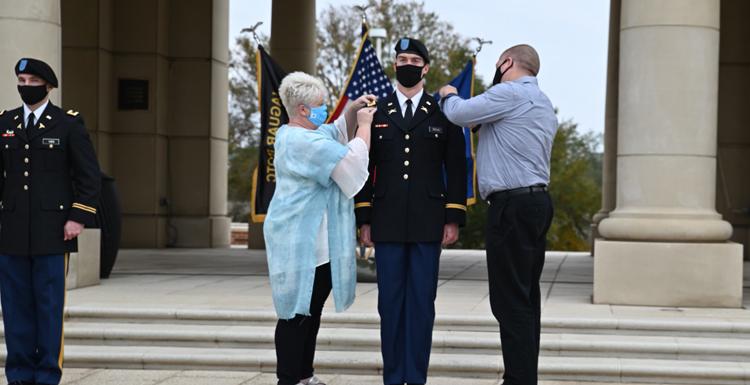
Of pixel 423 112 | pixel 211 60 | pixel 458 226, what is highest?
pixel 211 60

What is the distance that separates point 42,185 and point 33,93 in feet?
1.81

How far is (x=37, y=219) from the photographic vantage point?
6.79 m

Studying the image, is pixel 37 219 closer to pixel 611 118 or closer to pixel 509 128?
pixel 509 128

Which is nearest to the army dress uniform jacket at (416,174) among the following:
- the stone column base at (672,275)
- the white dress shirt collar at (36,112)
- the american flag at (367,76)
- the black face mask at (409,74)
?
the black face mask at (409,74)

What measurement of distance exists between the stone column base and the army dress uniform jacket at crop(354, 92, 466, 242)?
409cm

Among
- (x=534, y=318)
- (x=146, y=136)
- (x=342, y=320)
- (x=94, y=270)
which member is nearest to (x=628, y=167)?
(x=342, y=320)

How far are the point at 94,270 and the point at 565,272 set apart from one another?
624 cm

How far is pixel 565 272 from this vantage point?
49.0 feet

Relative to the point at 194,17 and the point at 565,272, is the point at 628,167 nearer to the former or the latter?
the point at 565,272

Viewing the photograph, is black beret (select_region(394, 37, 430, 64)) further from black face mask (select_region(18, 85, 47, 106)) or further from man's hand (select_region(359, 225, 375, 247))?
black face mask (select_region(18, 85, 47, 106))

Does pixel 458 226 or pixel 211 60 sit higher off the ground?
pixel 211 60

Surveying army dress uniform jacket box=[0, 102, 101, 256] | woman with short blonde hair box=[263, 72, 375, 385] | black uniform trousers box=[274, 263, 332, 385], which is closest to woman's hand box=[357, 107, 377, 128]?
woman with short blonde hair box=[263, 72, 375, 385]

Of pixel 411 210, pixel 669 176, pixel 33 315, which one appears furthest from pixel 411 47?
pixel 669 176

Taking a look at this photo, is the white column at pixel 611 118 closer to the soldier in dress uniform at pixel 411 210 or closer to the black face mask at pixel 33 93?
the soldier in dress uniform at pixel 411 210
